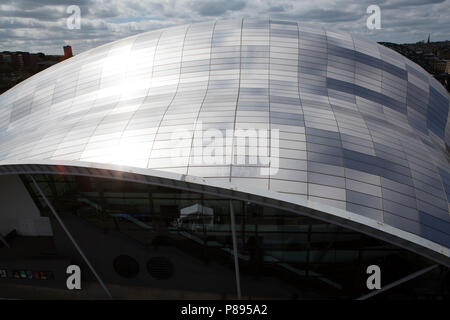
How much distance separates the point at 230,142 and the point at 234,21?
15912 millimetres

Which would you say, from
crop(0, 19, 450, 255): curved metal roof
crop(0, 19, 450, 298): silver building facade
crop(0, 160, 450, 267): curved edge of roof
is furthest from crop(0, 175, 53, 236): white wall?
crop(0, 160, 450, 267): curved edge of roof

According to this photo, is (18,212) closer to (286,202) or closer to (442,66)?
(286,202)

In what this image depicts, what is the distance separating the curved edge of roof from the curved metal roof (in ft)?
0.98

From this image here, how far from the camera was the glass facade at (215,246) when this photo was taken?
15.6 metres

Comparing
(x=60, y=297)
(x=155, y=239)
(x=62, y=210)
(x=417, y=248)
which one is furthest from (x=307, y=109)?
(x=60, y=297)

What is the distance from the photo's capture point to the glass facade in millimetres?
15641

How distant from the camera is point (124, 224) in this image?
1738 cm

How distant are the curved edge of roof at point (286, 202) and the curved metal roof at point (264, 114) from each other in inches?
11.8

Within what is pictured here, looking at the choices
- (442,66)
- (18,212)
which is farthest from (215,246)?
(442,66)

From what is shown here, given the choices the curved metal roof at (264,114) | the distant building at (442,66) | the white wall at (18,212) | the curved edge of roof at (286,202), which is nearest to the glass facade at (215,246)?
the curved metal roof at (264,114)

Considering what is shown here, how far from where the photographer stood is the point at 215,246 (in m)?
16.7

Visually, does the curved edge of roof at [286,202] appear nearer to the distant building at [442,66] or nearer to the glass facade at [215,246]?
the glass facade at [215,246]

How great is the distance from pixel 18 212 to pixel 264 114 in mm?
17974

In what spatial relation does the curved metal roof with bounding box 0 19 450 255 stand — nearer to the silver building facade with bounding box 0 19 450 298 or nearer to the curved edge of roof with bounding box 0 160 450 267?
the silver building facade with bounding box 0 19 450 298
